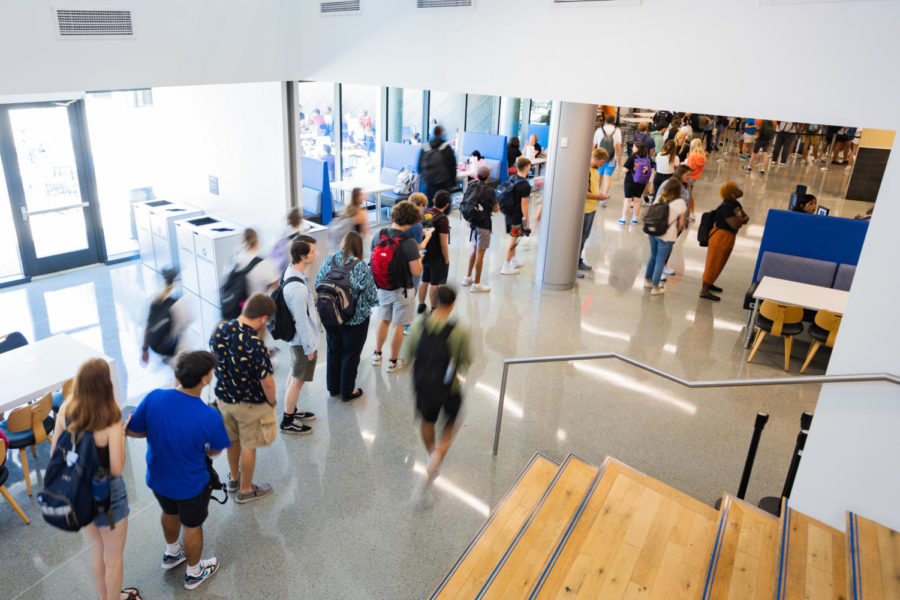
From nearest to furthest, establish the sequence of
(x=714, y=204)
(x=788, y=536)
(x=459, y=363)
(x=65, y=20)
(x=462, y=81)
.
Answer: (x=788, y=536) < (x=459, y=363) < (x=65, y=20) < (x=462, y=81) < (x=714, y=204)

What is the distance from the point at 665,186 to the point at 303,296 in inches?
211

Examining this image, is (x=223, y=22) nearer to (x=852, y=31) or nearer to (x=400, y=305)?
(x=400, y=305)

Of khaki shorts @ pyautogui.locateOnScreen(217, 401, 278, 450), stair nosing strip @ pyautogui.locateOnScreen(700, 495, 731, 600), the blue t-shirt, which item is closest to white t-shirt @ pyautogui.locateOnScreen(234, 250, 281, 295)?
khaki shorts @ pyautogui.locateOnScreen(217, 401, 278, 450)

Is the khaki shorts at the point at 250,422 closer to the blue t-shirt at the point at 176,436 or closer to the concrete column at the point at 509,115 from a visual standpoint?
the blue t-shirt at the point at 176,436

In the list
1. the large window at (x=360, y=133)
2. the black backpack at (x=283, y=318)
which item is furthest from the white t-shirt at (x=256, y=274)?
the large window at (x=360, y=133)

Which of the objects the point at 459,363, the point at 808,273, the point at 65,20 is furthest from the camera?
the point at 808,273

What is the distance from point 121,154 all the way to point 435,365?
778 centimetres

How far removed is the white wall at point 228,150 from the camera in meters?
7.20

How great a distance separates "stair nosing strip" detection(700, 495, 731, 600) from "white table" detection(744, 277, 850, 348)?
3.26 meters

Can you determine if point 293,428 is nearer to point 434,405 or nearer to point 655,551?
point 434,405

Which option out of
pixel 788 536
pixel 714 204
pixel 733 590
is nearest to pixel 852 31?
pixel 788 536

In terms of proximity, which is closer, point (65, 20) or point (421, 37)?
point (65, 20)

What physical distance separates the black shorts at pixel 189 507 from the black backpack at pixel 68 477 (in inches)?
18.9

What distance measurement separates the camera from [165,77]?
19.0 feet
